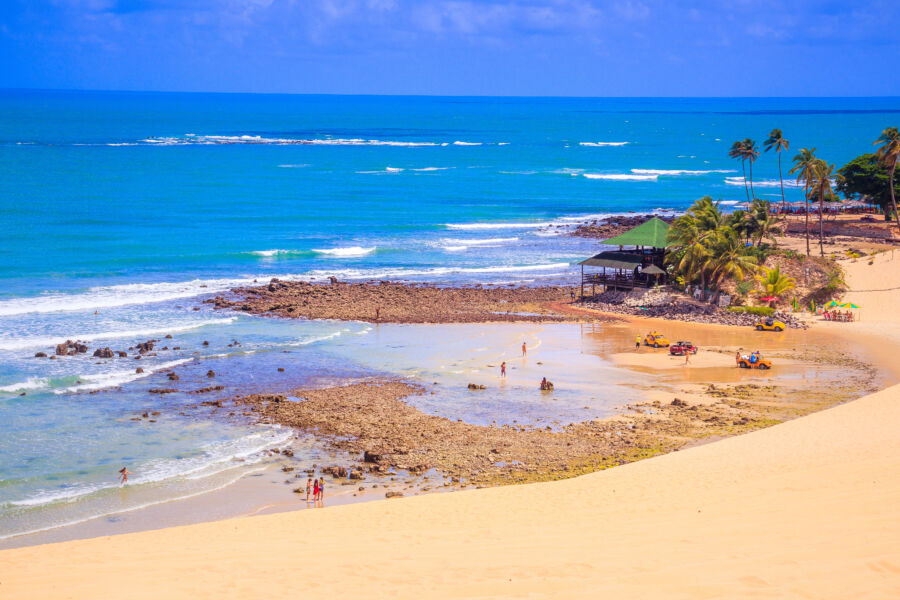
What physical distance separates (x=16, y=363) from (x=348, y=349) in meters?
12.0

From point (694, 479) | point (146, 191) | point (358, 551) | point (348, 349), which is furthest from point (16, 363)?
point (146, 191)

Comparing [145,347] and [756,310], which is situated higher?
[756,310]

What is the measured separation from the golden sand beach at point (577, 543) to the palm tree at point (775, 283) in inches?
768

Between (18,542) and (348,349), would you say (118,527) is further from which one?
(348,349)

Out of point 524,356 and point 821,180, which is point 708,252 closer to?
point 524,356

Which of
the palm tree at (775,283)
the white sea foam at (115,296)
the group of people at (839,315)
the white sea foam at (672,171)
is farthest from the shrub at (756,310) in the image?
the white sea foam at (672,171)

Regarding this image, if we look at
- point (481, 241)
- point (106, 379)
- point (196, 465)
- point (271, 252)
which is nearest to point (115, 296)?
point (271, 252)

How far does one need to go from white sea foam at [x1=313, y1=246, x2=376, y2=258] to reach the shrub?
26898mm

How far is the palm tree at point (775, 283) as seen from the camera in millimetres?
38969

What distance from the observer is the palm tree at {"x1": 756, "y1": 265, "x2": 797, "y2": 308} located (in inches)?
1534

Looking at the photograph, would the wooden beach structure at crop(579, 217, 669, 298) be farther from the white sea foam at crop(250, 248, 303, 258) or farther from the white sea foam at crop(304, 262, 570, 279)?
the white sea foam at crop(250, 248, 303, 258)

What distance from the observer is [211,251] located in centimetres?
5666

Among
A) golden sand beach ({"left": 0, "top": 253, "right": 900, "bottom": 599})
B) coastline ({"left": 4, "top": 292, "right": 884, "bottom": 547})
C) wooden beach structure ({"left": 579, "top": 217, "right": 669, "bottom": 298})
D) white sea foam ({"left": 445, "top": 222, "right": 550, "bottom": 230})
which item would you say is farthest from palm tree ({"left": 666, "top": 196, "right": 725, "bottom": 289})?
white sea foam ({"left": 445, "top": 222, "right": 550, "bottom": 230})

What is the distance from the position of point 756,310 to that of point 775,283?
208cm
